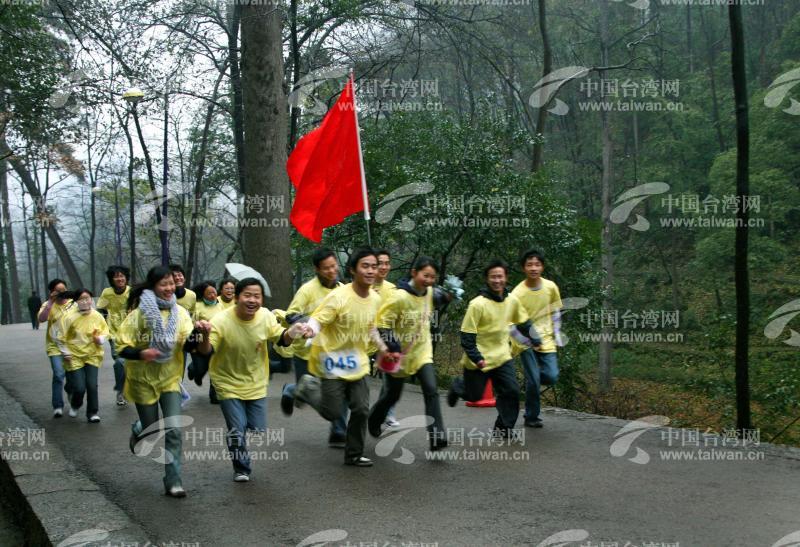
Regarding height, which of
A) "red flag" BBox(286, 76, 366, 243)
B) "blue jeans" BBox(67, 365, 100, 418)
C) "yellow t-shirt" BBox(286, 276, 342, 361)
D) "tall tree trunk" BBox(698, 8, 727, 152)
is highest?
"tall tree trunk" BBox(698, 8, 727, 152)

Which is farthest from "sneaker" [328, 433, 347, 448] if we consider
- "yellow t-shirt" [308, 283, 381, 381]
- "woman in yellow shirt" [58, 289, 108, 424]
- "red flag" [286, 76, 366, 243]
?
"woman in yellow shirt" [58, 289, 108, 424]

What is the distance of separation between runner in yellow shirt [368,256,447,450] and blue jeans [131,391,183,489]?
6.16 ft

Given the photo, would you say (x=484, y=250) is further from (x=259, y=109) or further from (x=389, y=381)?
(x=389, y=381)

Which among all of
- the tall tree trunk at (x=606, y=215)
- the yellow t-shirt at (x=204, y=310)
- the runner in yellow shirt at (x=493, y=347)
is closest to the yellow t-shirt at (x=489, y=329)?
the runner in yellow shirt at (x=493, y=347)

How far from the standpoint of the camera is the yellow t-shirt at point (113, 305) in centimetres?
1100

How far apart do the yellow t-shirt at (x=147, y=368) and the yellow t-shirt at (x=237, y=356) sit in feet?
0.85

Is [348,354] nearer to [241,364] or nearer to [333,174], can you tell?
[241,364]

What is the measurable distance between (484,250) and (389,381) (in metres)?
7.27

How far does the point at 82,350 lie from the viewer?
10031 mm

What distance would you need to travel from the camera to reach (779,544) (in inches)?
199

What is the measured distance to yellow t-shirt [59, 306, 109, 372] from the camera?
10000 millimetres

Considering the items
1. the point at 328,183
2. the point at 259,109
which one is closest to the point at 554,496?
the point at 328,183

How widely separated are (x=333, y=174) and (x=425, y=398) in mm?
3328

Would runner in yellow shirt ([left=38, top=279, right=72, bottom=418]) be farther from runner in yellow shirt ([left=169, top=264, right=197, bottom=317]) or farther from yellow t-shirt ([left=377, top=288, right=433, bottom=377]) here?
yellow t-shirt ([left=377, top=288, right=433, bottom=377])
